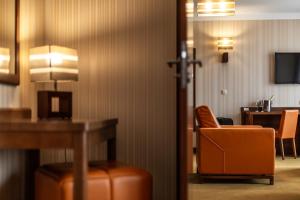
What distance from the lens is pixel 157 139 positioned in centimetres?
313

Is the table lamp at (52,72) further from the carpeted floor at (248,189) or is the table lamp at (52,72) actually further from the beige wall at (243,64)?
the beige wall at (243,64)

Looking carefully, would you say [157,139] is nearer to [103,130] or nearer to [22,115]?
[103,130]

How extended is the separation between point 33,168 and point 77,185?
3.29ft

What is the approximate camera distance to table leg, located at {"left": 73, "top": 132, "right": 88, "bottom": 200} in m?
2.20

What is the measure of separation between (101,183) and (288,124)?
4521 mm

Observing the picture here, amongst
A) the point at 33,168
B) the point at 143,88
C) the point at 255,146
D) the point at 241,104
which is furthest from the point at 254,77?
the point at 33,168

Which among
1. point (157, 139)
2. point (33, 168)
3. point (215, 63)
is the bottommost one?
point (33, 168)

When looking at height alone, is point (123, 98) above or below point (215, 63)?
below

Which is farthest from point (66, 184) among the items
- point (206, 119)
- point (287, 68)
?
point (287, 68)

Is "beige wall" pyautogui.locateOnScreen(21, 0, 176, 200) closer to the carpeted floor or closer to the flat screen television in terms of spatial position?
the carpeted floor

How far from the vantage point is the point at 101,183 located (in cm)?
241

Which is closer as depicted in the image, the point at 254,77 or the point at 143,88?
the point at 143,88

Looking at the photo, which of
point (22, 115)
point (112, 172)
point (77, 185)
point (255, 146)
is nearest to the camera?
point (77, 185)

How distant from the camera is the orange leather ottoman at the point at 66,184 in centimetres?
232
